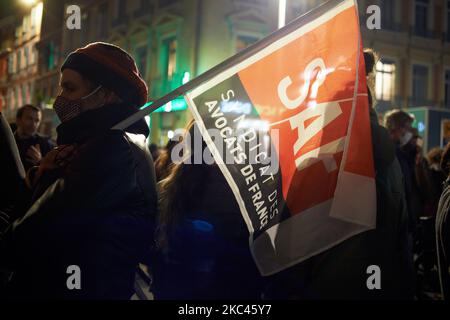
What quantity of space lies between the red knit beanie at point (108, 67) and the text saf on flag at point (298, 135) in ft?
0.88

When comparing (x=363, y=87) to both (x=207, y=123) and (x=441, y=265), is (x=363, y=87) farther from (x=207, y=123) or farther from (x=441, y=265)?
(x=441, y=265)

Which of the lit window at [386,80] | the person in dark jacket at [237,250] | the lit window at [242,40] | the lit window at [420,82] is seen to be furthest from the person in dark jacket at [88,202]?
the lit window at [420,82]

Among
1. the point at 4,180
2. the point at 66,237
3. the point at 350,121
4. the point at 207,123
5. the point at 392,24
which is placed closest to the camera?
the point at 66,237

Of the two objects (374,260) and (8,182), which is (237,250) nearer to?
(374,260)

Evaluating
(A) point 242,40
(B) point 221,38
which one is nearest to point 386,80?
(A) point 242,40

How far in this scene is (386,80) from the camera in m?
22.2

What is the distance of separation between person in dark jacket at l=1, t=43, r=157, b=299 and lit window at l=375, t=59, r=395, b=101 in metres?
21.4

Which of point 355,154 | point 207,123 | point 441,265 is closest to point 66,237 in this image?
point 207,123

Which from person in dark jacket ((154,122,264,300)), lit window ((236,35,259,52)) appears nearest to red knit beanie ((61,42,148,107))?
person in dark jacket ((154,122,264,300))

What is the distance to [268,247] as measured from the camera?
210 cm

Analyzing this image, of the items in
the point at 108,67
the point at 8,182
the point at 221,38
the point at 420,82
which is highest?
the point at 420,82

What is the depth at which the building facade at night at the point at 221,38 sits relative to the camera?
1794 cm

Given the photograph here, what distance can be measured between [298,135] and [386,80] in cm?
2153

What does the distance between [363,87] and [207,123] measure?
67 cm
